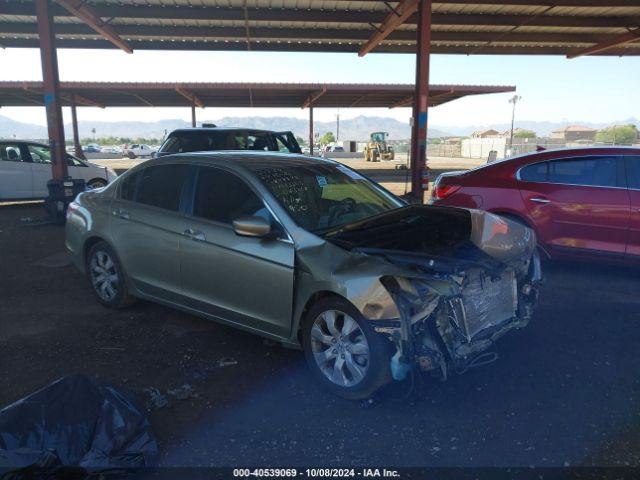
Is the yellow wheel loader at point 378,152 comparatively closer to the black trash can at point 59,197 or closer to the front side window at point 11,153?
the front side window at point 11,153

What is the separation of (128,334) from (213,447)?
1.96 m

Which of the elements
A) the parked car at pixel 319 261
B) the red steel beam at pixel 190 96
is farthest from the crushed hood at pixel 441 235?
the red steel beam at pixel 190 96

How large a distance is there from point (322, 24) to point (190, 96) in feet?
52.3

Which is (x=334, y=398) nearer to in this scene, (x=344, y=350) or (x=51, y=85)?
(x=344, y=350)

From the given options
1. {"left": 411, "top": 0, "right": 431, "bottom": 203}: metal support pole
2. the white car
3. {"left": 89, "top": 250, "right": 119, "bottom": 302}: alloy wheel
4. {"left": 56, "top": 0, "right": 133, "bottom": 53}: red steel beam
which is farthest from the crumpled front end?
the white car

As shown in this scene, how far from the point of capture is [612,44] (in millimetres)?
14531

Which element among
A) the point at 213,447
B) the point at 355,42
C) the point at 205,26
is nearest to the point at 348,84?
the point at 355,42

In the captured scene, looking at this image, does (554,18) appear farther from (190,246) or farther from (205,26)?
(190,246)

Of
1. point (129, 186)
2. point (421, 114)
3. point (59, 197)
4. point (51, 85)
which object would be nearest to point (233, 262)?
point (129, 186)

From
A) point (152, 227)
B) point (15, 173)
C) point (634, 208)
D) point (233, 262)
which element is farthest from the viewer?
point (15, 173)

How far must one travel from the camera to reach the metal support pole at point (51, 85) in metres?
10.2

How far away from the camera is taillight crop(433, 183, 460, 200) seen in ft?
22.2

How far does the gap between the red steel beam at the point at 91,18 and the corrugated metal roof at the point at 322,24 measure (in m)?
0.16

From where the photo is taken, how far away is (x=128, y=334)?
443 cm
